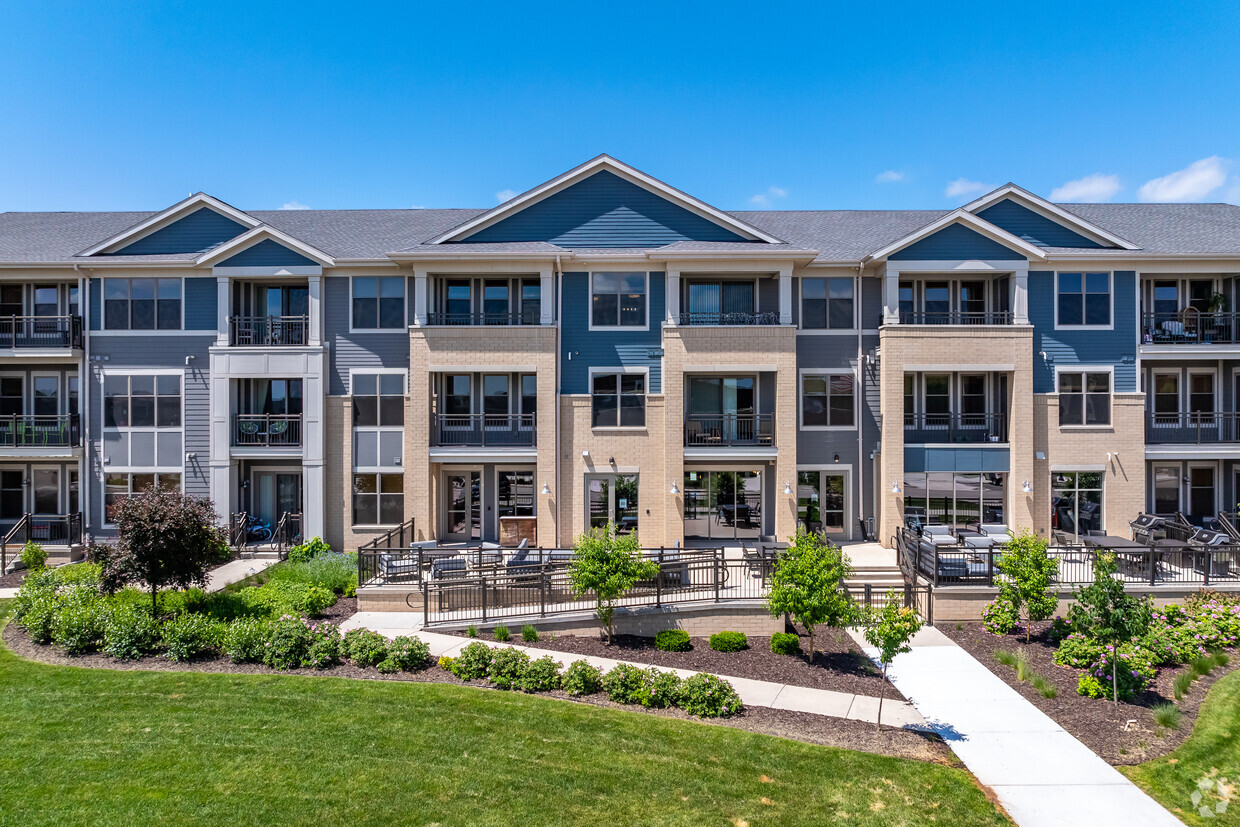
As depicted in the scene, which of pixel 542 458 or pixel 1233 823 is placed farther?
pixel 542 458

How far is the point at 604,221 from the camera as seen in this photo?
1959 cm

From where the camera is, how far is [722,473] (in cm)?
1953

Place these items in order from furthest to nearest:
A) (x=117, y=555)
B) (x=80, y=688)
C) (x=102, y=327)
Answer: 1. (x=102, y=327)
2. (x=117, y=555)
3. (x=80, y=688)

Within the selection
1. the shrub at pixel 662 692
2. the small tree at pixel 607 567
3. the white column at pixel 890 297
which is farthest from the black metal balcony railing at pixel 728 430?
the shrub at pixel 662 692

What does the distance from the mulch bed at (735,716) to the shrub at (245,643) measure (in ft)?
0.47

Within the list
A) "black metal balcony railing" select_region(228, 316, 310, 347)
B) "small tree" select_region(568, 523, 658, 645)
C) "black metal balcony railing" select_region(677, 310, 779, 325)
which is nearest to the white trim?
"black metal balcony railing" select_region(677, 310, 779, 325)

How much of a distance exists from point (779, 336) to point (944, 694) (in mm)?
10569

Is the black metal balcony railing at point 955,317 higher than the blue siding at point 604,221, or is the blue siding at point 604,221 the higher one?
the blue siding at point 604,221

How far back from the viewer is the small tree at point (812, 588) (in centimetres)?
1164

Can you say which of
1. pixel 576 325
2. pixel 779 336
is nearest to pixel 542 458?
pixel 576 325

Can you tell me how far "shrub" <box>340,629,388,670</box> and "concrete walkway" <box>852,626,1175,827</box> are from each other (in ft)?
30.8

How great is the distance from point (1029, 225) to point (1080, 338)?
3.90 meters

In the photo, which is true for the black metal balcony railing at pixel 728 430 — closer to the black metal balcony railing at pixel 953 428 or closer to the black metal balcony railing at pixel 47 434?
the black metal balcony railing at pixel 953 428

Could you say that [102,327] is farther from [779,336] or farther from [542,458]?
[779,336]
